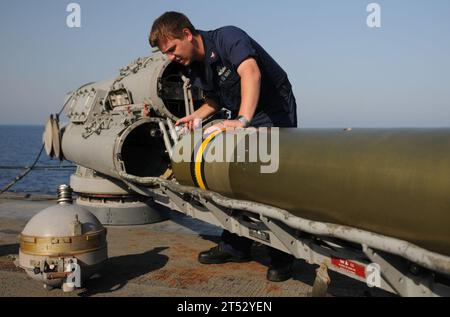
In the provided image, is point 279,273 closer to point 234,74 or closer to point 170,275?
point 170,275

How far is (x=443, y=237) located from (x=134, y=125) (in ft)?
17.3

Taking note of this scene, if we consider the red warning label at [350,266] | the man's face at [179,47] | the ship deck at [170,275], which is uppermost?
the man's face at [179,47]

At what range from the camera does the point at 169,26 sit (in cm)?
405

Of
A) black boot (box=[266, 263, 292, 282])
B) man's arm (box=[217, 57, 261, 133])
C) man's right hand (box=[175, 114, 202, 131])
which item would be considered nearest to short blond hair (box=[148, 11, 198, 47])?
man's arm (box=[217, 57, 261, 133])

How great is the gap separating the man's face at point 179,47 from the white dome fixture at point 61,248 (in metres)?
1.79

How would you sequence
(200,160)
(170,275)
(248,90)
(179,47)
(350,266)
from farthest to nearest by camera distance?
1. (170,275)
2. (200,160)
3. (179,47)
4. (248,90)
5. (350,266)

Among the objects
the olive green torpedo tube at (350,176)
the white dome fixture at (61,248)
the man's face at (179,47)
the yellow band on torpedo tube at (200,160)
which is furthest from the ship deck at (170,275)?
the man's face at (179,47)

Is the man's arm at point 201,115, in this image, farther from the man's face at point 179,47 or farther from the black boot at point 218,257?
the black boot at point 218,257

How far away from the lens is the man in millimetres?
3830

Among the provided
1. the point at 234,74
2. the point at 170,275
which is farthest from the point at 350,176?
the point at 170,275

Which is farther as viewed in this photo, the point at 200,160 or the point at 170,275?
the point at 170,275

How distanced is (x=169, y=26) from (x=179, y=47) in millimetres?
208

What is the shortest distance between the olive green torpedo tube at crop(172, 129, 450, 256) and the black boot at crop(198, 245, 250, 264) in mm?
1689

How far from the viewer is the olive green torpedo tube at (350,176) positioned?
2.47m
